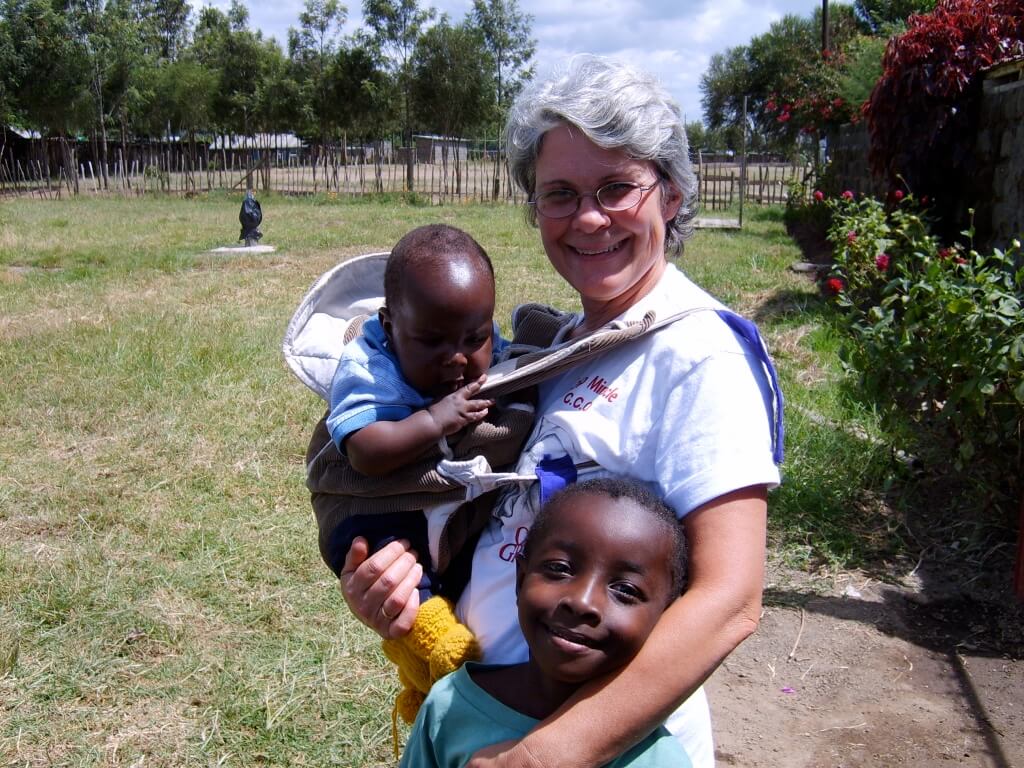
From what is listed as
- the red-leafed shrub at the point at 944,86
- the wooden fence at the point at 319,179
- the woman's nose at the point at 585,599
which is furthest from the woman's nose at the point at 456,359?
the wooden fence at the point at 319,179

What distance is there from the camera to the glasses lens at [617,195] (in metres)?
1.71

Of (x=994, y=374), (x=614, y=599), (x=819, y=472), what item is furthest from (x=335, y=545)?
(x=819, y=472)

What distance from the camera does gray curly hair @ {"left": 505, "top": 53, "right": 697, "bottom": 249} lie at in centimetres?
165

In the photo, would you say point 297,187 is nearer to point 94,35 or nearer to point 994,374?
point 94,35

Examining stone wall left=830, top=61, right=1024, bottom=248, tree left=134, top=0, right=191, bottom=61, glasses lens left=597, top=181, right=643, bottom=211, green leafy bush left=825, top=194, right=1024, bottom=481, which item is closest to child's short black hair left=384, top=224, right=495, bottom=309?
glasses lens left=597, top=181, right=643, bottom=211

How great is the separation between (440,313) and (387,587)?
512mm

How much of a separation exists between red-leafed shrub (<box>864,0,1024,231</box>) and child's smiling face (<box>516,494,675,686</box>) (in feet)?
22.6

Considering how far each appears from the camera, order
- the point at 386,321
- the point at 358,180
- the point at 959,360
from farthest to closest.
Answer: the point at 358,180, the point at 959,360, the point at 386,321

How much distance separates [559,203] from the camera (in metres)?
1.76

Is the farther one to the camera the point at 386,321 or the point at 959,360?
the point at 959,360

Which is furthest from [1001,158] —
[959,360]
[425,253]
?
[425,253]

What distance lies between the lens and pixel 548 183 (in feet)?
5.81

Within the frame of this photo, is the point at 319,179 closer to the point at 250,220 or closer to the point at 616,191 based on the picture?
the point at 250,220

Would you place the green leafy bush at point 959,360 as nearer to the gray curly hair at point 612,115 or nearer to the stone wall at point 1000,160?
the stone wall at point 1000,160
